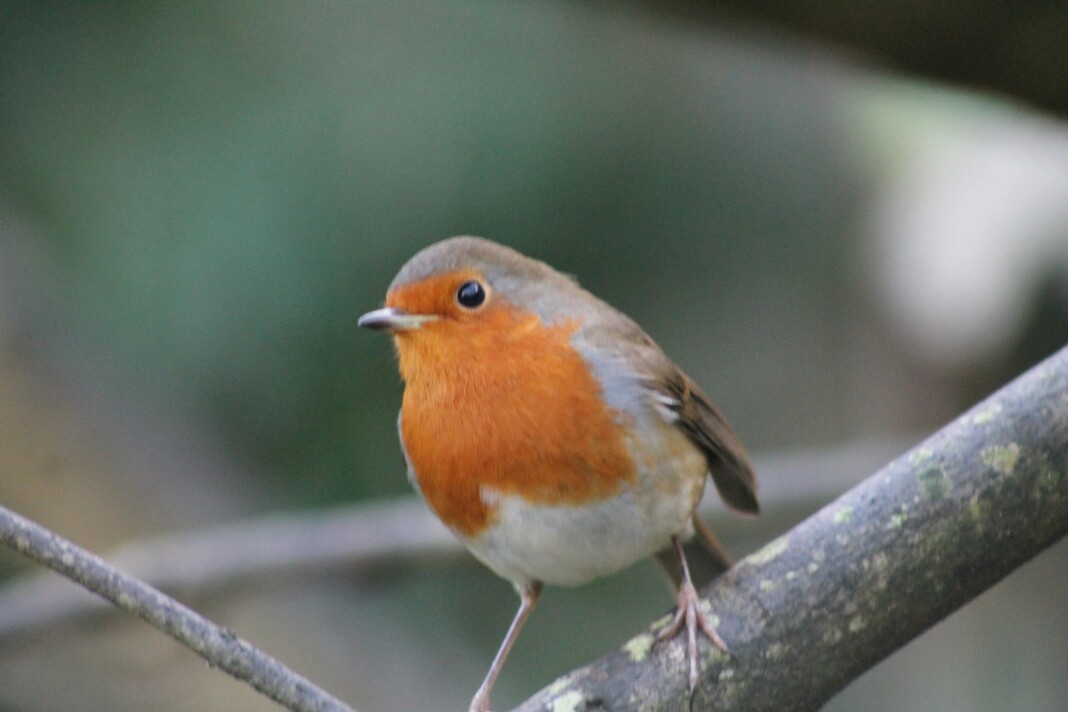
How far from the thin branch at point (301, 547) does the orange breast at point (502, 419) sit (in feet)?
5.49

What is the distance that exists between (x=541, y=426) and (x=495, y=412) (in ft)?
0.43

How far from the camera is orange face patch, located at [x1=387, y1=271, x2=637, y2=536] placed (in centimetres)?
303

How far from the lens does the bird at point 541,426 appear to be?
3.04 m

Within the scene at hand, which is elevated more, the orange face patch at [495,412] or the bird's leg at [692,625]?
the orange face patch at [495,412]

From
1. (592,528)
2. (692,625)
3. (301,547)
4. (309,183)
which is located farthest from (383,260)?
(692,625)

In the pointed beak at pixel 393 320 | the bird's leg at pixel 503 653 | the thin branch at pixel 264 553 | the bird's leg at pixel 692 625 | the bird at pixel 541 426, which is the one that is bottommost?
the thin branch at pixel 264 553

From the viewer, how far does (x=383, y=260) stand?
18.6 feet

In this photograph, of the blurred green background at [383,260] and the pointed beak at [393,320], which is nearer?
the pointed beak at [393,320]

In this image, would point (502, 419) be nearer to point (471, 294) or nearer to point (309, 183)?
point (471, 294)

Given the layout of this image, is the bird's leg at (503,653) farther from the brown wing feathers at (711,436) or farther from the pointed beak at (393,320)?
the pointed beak at (393,320)

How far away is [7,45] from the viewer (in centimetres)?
579

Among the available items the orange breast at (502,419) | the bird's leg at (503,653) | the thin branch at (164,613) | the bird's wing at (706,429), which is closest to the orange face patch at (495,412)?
the orange breast at (502,419)

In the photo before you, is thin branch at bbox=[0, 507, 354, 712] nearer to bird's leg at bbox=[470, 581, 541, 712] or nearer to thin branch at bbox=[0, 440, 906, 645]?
bird's leg at bbox=[470, 581, 541, 712]

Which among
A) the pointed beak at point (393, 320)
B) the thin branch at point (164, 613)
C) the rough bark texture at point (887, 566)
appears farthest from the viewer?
the pointed beak at point (393, 320)
